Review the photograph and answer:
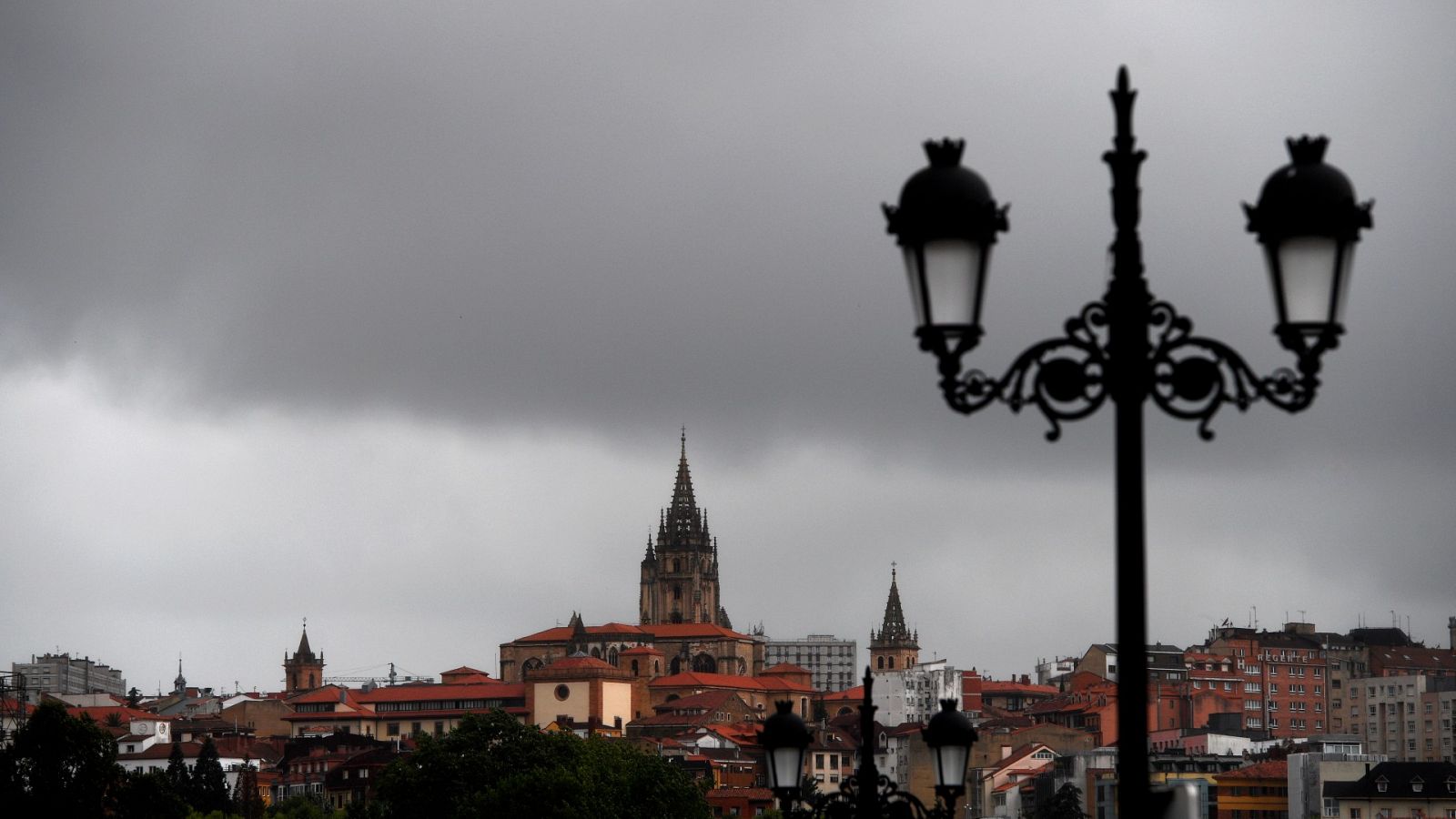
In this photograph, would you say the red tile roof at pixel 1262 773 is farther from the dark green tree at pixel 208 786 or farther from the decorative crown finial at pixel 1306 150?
the decorative crown finial at pixel 1306 150

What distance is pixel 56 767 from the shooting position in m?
78.4

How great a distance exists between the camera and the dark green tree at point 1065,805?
428 feet

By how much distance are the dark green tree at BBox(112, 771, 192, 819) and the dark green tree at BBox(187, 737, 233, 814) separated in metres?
35.3

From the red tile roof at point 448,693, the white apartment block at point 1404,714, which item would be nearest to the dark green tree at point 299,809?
the red tile roof at point 448,693

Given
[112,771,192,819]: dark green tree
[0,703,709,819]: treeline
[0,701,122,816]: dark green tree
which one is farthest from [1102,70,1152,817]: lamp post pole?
[112,771,192,819]: dark green tree

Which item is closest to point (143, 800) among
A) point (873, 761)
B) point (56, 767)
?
point (56, 767)

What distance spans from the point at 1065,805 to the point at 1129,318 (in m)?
126

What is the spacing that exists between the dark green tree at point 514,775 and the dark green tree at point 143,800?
12616 millimetres

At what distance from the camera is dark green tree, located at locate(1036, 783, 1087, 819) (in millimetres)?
130500

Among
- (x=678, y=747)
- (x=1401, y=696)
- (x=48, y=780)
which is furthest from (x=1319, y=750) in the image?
(x=48, y=780)

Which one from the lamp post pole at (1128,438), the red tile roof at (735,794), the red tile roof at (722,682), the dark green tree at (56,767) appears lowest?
the red tile roof at (735,794)

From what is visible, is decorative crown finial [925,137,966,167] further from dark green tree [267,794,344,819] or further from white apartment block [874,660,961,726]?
white apartment block [874,660,961,726]

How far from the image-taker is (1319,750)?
Result: 144 metres

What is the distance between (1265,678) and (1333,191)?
18406cm
